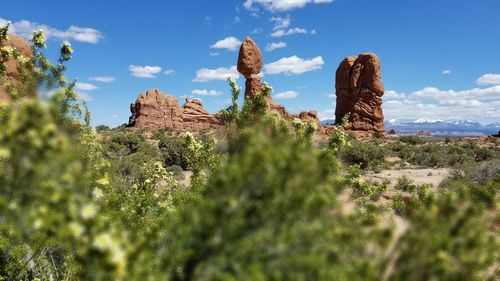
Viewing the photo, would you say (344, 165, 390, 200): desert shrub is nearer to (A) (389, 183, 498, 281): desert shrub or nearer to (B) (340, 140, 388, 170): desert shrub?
(A) (389, 183, 498, 281): desert shrub

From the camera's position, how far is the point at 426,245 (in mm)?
3520

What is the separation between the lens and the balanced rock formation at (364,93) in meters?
59.3

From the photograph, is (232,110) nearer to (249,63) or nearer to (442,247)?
(442,247)

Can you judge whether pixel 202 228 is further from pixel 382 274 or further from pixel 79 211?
pixel 382 274

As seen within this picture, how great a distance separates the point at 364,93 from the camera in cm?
5981

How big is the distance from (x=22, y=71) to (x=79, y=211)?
299 inches

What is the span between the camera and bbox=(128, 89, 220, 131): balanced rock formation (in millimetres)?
76375

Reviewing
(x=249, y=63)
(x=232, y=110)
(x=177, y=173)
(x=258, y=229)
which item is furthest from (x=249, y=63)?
(x=258, y=229)

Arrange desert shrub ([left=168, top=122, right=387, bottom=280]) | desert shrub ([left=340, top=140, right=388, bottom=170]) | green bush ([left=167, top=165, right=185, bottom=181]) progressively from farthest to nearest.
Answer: desert shrub ([left=340, top=140, right=388, bottom=170]) < green bush ([left=167, top=165, right=185, bottom=181]) < desert shrub ([left=168, top=122, right=387, bottom=280])

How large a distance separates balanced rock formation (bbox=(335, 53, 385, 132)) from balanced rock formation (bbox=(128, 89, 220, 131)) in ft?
87.0

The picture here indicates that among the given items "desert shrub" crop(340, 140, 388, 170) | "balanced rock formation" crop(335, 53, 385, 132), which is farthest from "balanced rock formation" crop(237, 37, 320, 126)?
"balanced rock formation" crop(335, 53, 385, 132)

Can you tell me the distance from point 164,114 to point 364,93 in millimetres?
38768

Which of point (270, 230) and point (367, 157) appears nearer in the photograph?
point (270, 230)

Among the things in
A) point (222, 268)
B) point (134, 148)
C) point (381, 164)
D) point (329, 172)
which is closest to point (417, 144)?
point (381, 164)
